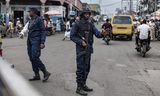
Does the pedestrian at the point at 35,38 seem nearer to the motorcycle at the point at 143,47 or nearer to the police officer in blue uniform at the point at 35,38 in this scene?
the police officer in blue uniform at the point at 35,38

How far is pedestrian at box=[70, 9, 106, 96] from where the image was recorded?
8.31 meters

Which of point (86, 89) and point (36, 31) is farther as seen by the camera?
point (36, 31)

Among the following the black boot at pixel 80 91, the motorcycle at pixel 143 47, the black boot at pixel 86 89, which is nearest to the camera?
the black boot at pixel 80 91

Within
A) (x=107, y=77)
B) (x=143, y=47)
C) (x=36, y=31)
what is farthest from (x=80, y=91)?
(x=143, y=47)

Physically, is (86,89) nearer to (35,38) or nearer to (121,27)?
(35,38)

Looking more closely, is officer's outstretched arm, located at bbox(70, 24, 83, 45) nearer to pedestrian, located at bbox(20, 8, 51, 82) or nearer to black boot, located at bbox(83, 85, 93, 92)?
black boot, located at bbox(83, 85, 93, 92)

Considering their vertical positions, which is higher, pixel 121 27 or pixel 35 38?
pixel 35 38

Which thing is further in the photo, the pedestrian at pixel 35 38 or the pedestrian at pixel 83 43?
the pedestrian at pixel 35 38

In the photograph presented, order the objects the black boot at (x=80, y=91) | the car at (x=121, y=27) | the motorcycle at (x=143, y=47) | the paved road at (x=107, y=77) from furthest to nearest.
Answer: the car at (x=121, y=27), the motorcycle at (x=143, y=47), the paved road at (x=107, y=77), the black boot at (x=80, y=91)

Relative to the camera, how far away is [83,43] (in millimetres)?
8273

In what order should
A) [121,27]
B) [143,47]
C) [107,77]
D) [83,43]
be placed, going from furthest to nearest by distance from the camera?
[121,27], [143,47], [107,77], [83,43]

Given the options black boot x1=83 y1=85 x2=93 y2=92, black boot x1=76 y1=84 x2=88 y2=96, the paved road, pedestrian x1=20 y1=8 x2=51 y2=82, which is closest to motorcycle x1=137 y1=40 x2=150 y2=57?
the paved road

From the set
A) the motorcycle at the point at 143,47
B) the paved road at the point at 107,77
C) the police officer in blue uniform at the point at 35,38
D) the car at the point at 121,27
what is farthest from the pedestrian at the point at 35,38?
the car at the point at 121,27

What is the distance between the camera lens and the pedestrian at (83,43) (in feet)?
27.3
